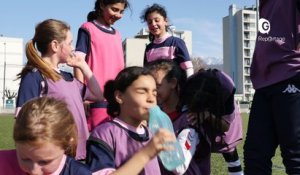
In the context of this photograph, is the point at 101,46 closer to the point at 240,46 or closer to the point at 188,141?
the point at 188,141

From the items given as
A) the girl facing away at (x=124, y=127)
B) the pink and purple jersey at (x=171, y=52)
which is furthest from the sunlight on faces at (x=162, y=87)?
the pink and purple jersey at (x=171, y=52)

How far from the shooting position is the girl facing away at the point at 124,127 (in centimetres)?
213

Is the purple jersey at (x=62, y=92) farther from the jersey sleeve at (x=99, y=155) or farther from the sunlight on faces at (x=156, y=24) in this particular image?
the sunlight on faces at (x=156, y=24)

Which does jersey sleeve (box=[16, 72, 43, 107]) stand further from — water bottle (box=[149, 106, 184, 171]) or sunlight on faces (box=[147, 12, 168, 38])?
sunlight on faces (box=[147, 12, 168, 38])

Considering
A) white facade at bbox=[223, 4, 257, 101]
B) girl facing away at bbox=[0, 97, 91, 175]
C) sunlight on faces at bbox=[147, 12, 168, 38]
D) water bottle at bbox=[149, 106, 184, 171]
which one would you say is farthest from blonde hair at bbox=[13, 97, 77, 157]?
white facade at bbox=[223, 4, 257, 101]

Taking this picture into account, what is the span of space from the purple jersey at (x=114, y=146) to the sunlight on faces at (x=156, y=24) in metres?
2.11

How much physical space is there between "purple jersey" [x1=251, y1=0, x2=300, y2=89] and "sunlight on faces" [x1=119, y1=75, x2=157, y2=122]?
0.83 meters

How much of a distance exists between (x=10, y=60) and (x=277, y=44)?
269 feet

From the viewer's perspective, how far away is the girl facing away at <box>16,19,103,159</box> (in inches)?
111

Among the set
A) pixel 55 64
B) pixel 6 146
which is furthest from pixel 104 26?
pixel 6 146

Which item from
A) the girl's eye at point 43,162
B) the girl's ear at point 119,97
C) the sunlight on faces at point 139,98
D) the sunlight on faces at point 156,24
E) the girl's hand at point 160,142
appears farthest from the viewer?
the sunlight on faces at point 156,24

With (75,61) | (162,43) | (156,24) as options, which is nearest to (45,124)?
(75,61)

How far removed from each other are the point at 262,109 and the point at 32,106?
63.4 inches

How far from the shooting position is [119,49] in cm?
366
